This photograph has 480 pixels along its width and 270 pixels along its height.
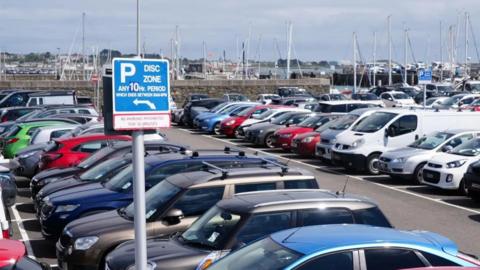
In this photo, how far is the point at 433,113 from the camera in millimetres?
22062

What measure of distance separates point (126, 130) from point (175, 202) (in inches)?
152

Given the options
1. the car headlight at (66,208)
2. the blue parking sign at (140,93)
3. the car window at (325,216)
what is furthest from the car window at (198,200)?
the blue parking sign at (140,93)

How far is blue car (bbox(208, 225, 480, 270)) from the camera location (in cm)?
602

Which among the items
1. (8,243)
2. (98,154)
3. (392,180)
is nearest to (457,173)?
(392,180)

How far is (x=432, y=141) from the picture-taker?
19984mm

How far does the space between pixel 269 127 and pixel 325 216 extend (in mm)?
20933

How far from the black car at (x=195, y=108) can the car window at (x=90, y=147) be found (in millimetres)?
21495

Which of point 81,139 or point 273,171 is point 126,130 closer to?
point 273,171

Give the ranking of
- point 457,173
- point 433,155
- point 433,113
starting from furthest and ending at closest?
1. point 433,113
2. point 433,155
3. point 457,173

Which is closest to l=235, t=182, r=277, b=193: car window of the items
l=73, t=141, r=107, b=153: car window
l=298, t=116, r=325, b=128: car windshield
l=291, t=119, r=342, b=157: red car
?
l=73, t=141, r=107, b=153: car window

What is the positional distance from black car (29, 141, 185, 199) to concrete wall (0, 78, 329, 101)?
36.4m

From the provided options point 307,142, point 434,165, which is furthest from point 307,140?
point 434,165

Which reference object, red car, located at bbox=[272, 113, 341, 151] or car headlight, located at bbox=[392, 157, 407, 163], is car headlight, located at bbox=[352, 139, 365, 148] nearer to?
car headlight, located at bbox=[392, 157, 407, 163]

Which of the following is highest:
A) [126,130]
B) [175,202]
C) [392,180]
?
[126,130]
